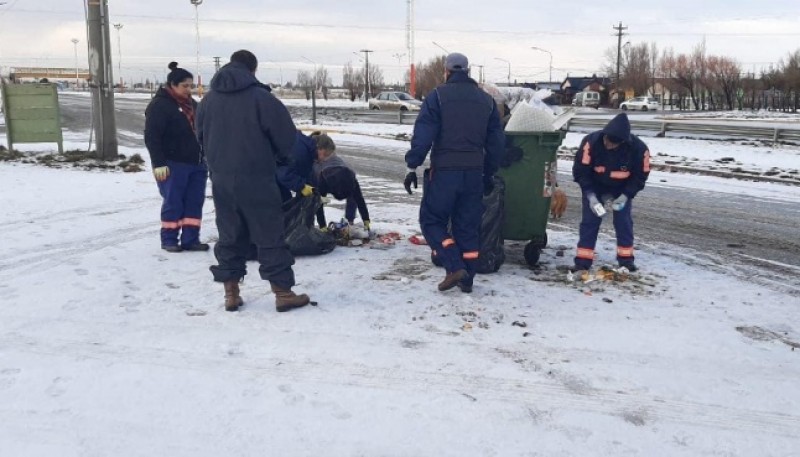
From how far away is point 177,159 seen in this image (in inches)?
258

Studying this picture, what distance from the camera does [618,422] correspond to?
11.1 ft

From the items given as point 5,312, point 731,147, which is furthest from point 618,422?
point 731,147

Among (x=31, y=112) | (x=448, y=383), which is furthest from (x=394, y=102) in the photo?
(x=448, y=383)

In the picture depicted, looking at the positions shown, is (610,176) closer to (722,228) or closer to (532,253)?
(532,253)

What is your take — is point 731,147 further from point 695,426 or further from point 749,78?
point 749,78

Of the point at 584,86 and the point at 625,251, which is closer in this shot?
the point at 625,251

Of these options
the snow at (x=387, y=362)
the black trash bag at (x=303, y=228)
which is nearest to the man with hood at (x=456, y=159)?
the snow at (x=387, y=362)

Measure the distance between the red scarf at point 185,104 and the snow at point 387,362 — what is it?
139 cm

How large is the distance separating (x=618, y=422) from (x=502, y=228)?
9.51 ft

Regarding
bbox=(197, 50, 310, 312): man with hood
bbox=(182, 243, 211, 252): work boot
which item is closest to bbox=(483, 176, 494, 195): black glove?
bbox=(197, 50, 310, 312): man with hood

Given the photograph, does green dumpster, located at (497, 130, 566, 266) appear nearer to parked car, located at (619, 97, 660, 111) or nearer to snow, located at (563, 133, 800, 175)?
snow, located at (563, 133, 800, 175)

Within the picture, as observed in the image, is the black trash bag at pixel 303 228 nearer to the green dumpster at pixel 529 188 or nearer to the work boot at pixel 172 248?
the work boot at pixel 172 248

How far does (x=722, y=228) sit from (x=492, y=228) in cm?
408

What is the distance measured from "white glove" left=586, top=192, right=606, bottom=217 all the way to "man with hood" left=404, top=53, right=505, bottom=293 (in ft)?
3.53
